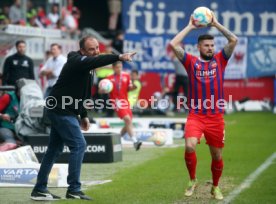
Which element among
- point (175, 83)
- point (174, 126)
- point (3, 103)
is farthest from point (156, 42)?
point (3, 103)

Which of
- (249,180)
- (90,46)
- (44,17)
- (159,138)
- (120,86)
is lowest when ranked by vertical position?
(249,180)

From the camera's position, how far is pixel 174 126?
21344 millimetres

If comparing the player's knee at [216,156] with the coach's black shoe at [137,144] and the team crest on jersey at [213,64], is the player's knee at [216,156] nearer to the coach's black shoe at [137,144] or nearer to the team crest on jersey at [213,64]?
the team crest on jersey at [213,64]

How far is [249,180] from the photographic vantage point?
43.0 ft

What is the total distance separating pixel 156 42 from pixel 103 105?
19.5ft

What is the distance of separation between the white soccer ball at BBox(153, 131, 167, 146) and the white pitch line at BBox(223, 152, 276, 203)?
3.11 m

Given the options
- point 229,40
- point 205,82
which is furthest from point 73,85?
point 229,40

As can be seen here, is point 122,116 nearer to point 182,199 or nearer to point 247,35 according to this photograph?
point 182,199

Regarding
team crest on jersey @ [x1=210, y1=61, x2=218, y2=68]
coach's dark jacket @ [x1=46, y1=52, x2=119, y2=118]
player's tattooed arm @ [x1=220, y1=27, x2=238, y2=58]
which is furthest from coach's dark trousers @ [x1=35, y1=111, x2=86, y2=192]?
player's tattooed arm @ [x1=220, y1=27, x2=238, y2=58]

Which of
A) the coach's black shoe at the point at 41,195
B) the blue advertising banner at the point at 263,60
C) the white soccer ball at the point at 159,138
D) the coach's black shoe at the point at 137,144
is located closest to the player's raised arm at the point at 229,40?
the coach's black shoe at the point at 41,195

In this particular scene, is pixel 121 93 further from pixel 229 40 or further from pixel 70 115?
pixel 70 115

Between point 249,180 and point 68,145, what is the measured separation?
3321mm

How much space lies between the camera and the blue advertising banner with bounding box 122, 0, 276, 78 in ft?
101

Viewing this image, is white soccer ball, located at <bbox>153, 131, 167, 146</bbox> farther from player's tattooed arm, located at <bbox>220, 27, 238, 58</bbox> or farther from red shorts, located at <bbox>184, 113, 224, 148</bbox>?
player's tattooed arm, located at <bbox>220, 27, 238, 58</bbox>
